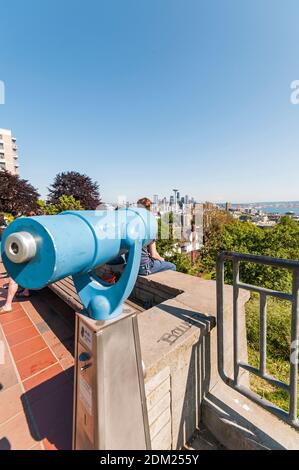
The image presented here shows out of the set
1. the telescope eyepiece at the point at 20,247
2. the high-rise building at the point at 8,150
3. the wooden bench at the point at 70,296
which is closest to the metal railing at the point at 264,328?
the wooden bench at the point at 70,296

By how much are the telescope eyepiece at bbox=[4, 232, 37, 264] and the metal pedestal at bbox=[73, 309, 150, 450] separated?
383 mm

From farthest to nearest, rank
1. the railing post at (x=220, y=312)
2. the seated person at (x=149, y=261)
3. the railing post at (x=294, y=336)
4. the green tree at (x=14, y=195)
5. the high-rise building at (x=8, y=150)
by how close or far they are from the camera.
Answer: the high-rise building at (x=8, y=150) < the green tree at (x=14, y=195) < the seated person at (x=149, y=261) < the railing post at (x=220, y=312) < the railing post at (x=294, y=336)

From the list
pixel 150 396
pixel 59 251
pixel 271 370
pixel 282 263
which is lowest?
pixel 271 370

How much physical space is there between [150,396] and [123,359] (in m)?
0.57

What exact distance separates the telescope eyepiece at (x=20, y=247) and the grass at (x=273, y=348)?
102 inches

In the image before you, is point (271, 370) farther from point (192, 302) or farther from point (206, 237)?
point (206, 237)

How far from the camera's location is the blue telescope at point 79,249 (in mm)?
738

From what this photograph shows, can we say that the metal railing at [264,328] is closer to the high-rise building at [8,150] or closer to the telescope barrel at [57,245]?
the telescope barrel at [57,245]

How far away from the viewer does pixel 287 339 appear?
9.88 ft

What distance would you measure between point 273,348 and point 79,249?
323 cm

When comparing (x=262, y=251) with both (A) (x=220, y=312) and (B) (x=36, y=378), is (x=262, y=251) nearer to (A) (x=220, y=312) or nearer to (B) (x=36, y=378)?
(A) (x=220, y=312)

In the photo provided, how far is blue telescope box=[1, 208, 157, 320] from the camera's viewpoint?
2.42ft

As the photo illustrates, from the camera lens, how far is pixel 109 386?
35.8 inches
